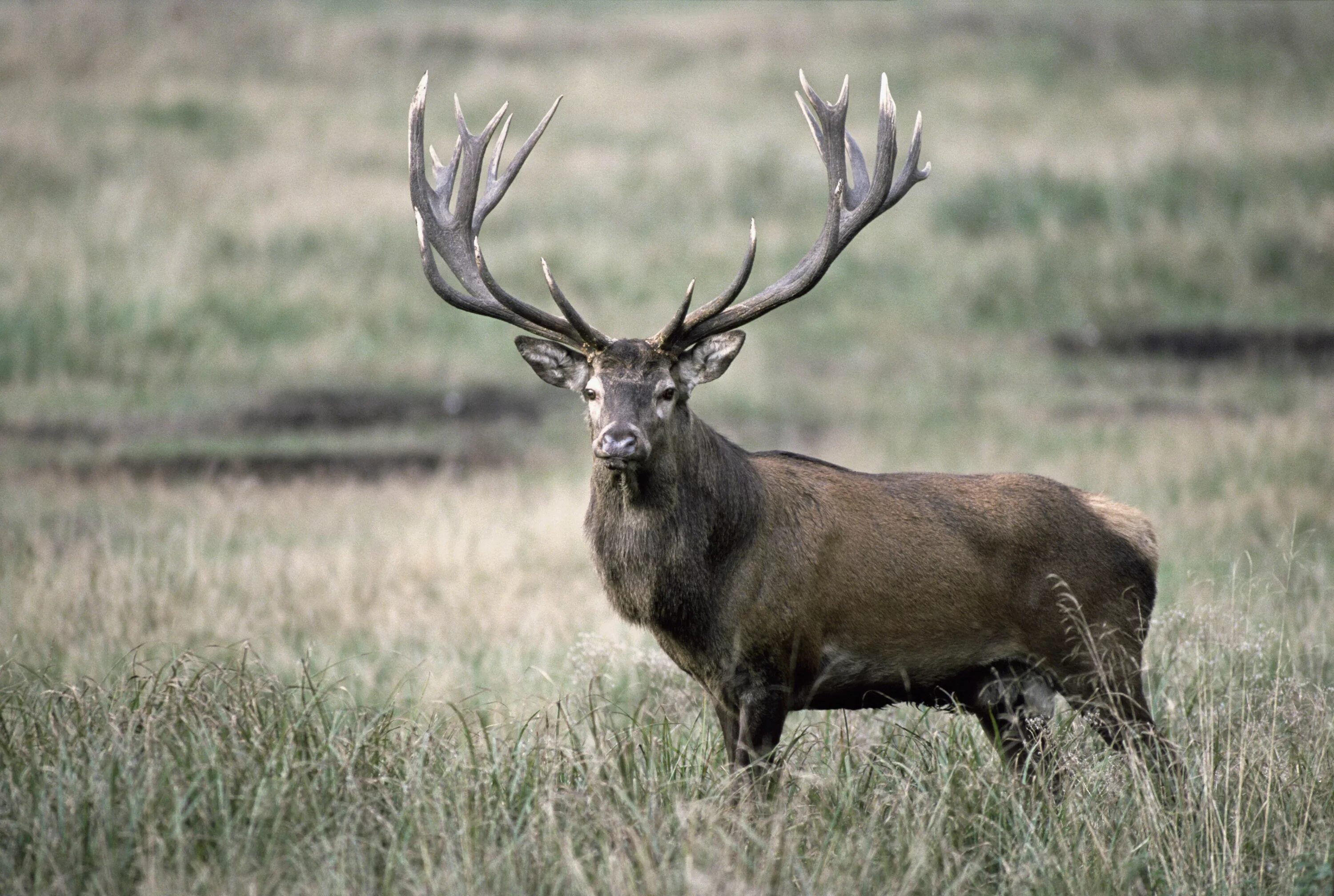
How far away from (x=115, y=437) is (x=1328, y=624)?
12.1 m

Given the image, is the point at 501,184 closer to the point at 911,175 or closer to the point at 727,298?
the point at 727,298

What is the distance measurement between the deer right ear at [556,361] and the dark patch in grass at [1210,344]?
1456 centimetres

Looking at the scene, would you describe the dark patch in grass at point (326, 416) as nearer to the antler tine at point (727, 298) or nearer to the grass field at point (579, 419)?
the grass field at point (579, 419)

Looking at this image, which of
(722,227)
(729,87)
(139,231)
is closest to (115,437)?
(139,231)

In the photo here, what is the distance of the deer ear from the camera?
663 cm

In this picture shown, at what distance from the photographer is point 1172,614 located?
778 cm

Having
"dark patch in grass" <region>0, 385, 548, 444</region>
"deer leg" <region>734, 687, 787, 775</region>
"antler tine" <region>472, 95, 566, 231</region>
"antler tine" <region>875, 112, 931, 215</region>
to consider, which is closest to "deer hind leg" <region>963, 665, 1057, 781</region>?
"deer leg" <region>734, 687, 787, 775</region>

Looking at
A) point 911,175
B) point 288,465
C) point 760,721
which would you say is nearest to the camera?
point 760,721

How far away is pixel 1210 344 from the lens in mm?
20312

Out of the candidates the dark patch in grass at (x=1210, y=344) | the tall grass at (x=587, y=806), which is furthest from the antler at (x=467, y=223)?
the dark patch in grass at (x=1210, y=344)

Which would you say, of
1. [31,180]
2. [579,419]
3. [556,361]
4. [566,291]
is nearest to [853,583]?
[556,361]

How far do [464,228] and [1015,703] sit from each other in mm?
3173

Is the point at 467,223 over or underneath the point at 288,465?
over

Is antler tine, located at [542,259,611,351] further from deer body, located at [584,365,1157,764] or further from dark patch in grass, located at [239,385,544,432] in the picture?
dark patch in grass, located at [239,385,544,432]
